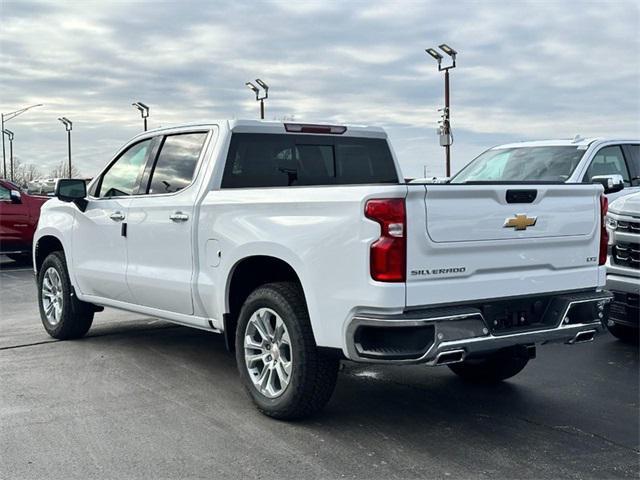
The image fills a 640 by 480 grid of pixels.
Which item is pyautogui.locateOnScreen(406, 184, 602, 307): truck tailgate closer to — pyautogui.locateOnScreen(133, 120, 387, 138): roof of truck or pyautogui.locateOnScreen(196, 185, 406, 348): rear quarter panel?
pyautogui.locateOnScreen(196, 185, 406, 348): rear quarter panel

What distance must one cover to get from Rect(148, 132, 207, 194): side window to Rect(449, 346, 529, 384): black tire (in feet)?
8.23

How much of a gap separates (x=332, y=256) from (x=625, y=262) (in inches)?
139

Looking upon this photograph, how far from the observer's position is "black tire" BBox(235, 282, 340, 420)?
4.53 metres

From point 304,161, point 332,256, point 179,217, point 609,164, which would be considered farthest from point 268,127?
point 609,164

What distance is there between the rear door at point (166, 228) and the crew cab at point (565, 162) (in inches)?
174

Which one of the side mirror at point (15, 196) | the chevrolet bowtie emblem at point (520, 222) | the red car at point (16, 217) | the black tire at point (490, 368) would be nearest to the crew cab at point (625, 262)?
the black tire at point (490, 368)

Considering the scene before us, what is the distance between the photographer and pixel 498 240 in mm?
4406

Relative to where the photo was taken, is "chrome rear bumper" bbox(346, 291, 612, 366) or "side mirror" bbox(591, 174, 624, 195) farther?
"side mirror" bbox(591, 174, 624, 195)

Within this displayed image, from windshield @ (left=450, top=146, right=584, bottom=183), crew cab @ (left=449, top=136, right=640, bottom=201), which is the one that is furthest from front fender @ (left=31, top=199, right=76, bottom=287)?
crew cab @ (left=449, top=136, right=640, bottom=201)

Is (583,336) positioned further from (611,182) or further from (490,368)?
(611,182)

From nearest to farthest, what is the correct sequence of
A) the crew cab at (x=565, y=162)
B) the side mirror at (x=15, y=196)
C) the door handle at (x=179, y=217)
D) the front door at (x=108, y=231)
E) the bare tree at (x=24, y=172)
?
the door handle at (x=179, y=217), the front door at (x=108, y=231), the crew cab at (x=565, y=162), the side mirror at (x=15, y=196), the bare tree at (x=24, y=172)

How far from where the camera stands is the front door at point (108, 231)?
637 cm

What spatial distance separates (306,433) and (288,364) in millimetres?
424

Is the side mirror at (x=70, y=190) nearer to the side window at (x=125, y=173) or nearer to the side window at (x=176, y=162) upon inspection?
the side window at (x=125, y=173)
